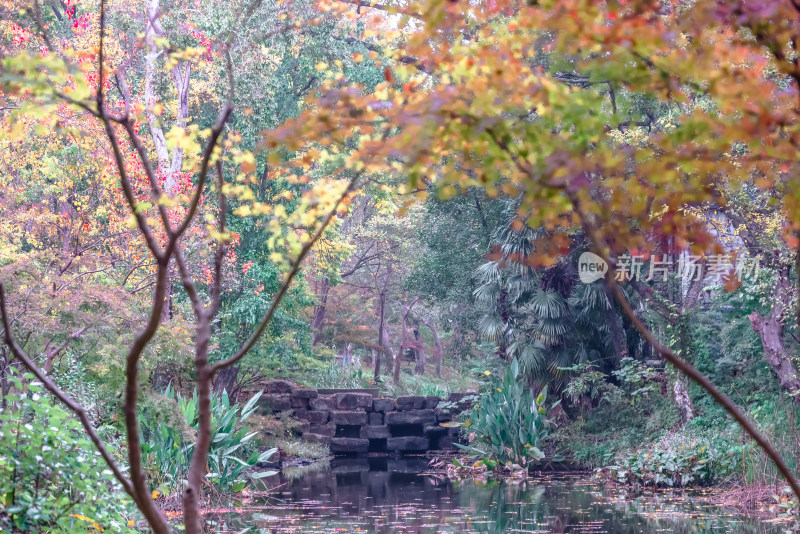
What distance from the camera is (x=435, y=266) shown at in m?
19.0

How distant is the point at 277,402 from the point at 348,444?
206cm

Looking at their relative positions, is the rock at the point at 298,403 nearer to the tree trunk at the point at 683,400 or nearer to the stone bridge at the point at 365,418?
the stone bridge at the point at 365,418

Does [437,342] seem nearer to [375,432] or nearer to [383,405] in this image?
[383,405]

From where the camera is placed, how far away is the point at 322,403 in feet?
67.2

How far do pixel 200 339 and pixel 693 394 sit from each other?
12.5m

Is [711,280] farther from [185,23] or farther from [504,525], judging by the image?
[185,23]

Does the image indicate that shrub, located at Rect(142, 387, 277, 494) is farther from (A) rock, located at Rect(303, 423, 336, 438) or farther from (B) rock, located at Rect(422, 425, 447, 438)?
(B) rock, located at Rect(422, 425, 447, 438)

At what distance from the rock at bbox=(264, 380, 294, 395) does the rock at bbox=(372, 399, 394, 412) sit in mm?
2166

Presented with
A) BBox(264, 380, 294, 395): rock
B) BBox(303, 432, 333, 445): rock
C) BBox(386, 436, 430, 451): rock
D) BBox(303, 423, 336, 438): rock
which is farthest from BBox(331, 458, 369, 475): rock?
BBox(264, 380, 294, 395): rock

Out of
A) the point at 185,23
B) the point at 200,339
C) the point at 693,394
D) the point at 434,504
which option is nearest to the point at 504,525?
the point at 434,504

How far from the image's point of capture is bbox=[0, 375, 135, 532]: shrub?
448 centimetres

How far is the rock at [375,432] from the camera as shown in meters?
20.6

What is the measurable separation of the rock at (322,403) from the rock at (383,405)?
1.07 meters

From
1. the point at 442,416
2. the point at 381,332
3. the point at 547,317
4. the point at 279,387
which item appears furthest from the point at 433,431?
the point at 547,317
